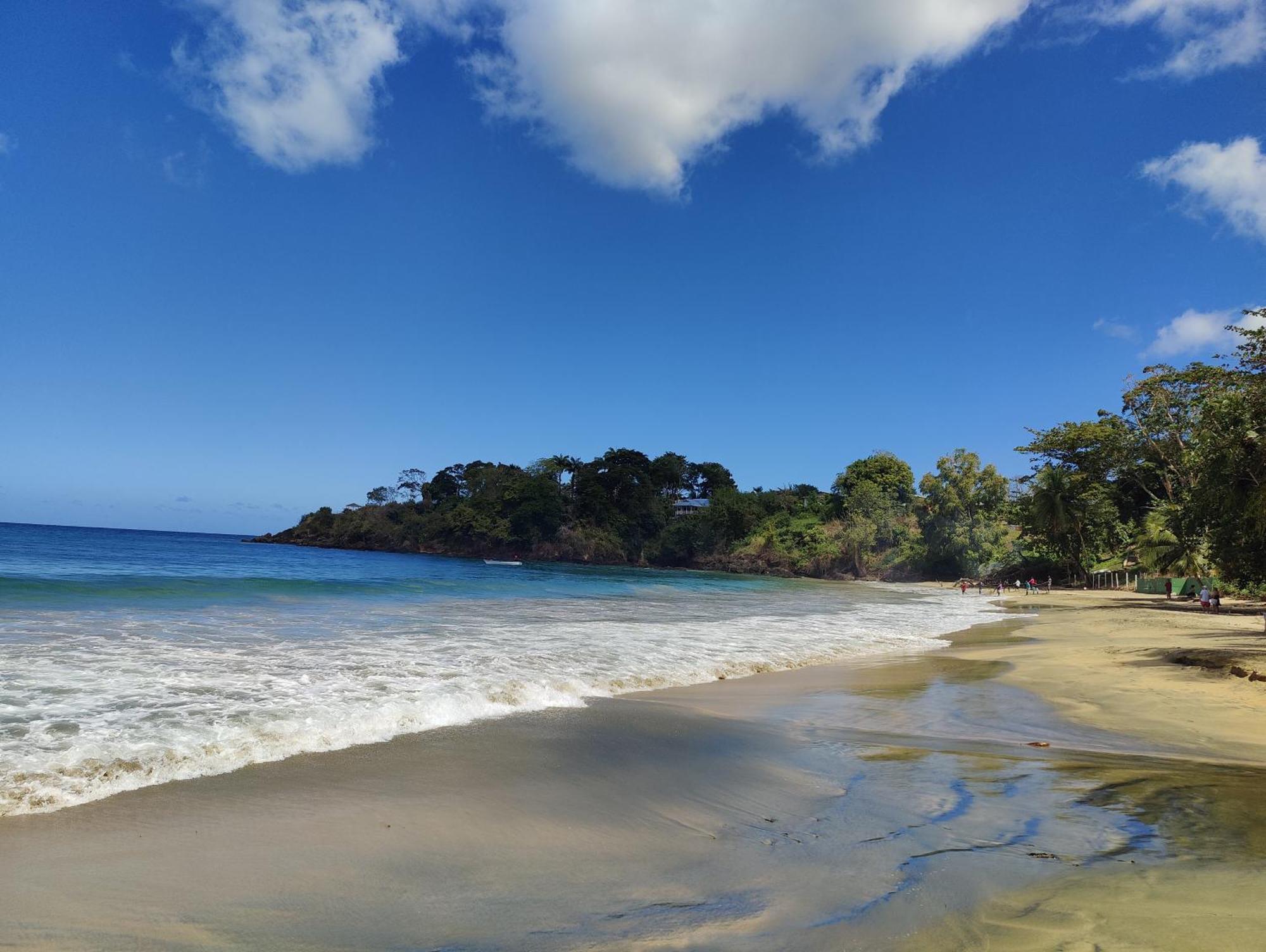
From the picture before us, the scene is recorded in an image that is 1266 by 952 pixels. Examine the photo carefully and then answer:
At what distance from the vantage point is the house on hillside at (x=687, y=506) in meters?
98.9

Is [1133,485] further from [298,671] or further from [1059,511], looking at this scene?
[298,671]

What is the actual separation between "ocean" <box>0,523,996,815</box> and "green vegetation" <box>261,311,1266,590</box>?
6.74 m

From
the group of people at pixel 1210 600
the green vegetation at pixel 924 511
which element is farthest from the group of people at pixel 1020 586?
the group of people at pixel 1210 600

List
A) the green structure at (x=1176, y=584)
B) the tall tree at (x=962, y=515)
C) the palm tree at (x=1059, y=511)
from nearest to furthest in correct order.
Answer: the green structure at (x=1176, y=584) < the palm tree at (x=1059, y=511) < the tall tree at (x=962, y=515)

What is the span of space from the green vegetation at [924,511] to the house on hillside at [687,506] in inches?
90.1

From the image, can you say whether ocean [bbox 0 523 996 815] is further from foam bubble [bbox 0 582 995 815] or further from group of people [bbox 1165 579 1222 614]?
group of people [bbox 1165 579 1222 614]

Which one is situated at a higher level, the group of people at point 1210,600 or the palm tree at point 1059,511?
the palm tree at point 1059,511

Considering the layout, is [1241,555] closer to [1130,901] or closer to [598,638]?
[598,638]

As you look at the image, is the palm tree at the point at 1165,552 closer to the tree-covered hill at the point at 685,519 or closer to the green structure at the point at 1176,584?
the green structure at the point at 1176,584

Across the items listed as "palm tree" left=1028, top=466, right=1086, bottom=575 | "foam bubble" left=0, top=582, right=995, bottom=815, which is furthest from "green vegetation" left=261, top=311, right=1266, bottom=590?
"foam bubble" left=0, top=582, right=995, bottom=815

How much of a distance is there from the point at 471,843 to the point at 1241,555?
46.1 ft

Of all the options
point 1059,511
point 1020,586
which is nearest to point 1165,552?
point 1059,511

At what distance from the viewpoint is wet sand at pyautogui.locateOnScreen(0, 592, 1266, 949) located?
2.60m

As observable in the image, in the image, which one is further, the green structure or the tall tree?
the tall tree
